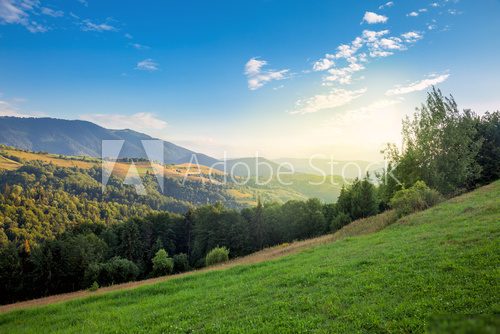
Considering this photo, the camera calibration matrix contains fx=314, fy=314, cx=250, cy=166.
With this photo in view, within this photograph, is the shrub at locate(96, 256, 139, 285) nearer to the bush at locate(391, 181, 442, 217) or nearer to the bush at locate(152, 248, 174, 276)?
the bush at locate(152, 248, 174, 276)

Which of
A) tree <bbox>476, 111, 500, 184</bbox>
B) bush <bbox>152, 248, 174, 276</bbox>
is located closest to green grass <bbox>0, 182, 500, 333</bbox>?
tree <bbox>476, 111, 500, 184</bbox>

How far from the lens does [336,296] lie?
12.3m

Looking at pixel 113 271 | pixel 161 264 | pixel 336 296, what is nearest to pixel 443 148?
pixel 336 296

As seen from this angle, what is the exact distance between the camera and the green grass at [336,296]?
9789 millimetres

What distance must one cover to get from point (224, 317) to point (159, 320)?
10.8ft

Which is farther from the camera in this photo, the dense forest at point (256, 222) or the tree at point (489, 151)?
the tree at point (489, 151)

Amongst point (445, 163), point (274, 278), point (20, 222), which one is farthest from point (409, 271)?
point (20, 222)

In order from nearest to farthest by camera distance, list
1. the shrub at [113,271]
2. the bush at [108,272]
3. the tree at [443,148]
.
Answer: the tree at [443,148]
the bush at [108,272]
the shrub at [113,271]

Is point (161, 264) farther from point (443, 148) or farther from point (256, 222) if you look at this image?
point (443, 148)

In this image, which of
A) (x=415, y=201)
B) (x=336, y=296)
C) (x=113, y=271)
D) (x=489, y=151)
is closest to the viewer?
(x=336, y=296)

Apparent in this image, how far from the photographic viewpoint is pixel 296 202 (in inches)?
3925

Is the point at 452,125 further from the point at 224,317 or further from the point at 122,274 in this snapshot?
the point at 122,274

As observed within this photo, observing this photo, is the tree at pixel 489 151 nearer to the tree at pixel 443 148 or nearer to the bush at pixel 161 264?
the tree at pixel 443 148

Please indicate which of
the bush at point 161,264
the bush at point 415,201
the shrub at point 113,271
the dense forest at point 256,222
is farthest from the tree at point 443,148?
the shrub at point 113,271
